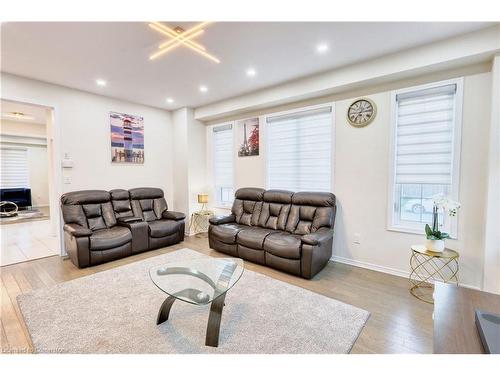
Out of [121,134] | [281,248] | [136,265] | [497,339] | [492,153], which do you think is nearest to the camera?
[497,339]

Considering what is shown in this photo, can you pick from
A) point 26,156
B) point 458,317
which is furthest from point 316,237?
point 26,156

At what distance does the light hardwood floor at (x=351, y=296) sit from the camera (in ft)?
6.25

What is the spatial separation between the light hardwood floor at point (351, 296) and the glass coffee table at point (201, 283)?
3.23 ft

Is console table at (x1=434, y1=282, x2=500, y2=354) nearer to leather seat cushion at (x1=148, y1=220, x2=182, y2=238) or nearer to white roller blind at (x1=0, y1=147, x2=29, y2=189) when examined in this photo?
leather seat cushion at (x1=148, y1=220, x2=182, y2=238)

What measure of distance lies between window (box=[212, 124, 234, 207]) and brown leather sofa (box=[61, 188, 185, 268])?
1137mm

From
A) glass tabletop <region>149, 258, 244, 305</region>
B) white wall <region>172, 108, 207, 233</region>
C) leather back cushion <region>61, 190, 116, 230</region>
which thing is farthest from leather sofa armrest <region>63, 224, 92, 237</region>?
white wall <region>172, 108, 207, 233</region>

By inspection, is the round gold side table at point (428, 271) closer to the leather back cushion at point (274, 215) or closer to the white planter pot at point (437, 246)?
the white planter pot at point (437, 246)

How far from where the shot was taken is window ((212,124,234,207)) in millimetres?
5238

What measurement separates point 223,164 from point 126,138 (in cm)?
203

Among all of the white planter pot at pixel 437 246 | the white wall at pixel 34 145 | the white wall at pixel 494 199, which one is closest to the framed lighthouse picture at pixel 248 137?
the white planter pot at pixel 437 246

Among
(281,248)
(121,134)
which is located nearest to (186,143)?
(121,134)

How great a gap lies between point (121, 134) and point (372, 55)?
4.48 meters
